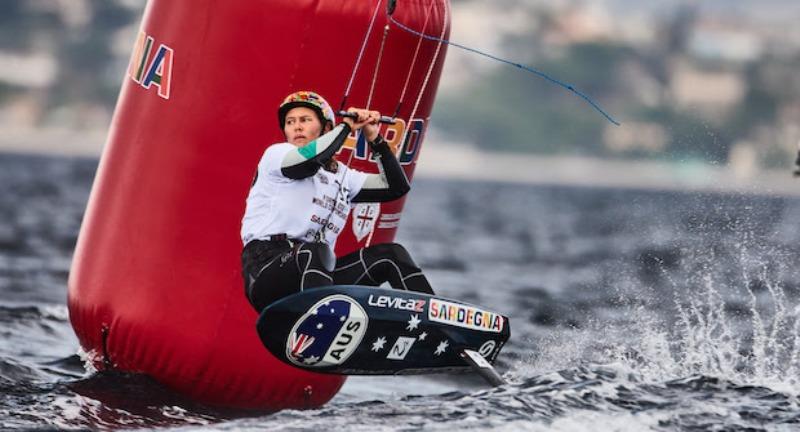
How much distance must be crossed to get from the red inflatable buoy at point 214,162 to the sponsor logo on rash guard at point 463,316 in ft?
2.94

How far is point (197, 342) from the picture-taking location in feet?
24.7

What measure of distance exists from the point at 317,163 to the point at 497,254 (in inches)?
815

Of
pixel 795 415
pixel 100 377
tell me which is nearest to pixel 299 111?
pixel 100 377

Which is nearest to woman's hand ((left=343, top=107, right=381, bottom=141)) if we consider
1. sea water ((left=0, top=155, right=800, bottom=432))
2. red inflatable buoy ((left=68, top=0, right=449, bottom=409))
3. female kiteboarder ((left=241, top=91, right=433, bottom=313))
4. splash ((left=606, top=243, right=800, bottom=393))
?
female kiteboarder ((left=241, top=91, right=433, bottom=313))

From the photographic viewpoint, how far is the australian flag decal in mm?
6684

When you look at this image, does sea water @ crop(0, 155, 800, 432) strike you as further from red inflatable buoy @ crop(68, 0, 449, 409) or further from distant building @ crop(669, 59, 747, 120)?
distant building @ crop(669, 59, 747, 120)

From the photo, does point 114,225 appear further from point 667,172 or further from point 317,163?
point 667,172

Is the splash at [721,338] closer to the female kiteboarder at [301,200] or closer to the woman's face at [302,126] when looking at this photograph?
the female kiteboarder at [301,200]

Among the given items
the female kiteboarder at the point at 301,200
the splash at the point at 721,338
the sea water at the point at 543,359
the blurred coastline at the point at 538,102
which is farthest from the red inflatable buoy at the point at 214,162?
the blurred coastline at the point at 538,102

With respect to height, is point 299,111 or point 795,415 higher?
point 299,111

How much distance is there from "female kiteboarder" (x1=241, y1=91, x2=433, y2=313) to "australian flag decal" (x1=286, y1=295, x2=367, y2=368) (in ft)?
0.46

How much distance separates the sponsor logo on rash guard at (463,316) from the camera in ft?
23.2

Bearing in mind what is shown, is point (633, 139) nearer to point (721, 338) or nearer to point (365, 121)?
point (721, 338)

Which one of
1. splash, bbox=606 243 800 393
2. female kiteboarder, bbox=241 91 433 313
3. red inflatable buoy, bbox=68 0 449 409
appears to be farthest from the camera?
splash, bbox=606 243 800 393
